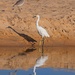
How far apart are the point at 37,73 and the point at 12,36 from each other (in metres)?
6.66

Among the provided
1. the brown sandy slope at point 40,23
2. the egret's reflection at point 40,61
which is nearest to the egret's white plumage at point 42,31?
the brown sandy slope at point 40,23

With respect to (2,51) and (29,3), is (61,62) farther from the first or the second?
(29,3)

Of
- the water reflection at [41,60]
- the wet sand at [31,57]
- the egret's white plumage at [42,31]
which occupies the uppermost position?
the egret's white plumage at [42,31]

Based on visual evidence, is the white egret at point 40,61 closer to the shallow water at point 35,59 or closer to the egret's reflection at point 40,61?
the egret's reflection at point 40,61

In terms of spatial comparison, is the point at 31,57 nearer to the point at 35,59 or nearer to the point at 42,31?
the point at 35,59

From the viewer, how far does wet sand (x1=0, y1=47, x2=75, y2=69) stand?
62.4 feet

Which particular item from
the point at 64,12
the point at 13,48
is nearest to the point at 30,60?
the point at 13,48

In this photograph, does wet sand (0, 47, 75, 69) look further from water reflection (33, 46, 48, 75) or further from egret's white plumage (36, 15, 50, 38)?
egret's white plumage (36, 15, 50, 38)

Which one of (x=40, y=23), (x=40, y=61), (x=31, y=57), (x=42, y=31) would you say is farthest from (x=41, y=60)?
(x=40, y=23)

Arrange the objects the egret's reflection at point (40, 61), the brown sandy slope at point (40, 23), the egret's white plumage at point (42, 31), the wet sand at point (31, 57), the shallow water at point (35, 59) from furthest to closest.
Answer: the brown sandy slope at point (40, 23) → the egret's white plumage at point (42, 31) → the wet sand at point (31, 57) → the egret's reflection at point (40, 61) → the shallow water at point (35, 59)

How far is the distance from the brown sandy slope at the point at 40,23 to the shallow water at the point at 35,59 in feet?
2.24

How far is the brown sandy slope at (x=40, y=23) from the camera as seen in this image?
23594mm

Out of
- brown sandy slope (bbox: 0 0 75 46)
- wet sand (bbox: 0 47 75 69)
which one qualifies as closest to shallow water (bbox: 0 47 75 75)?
wet sand (bbox: 0 47 75 69)

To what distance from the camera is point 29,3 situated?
86.7ft
